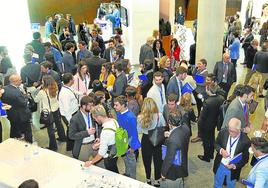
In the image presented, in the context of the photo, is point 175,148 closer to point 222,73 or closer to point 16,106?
point 16,106

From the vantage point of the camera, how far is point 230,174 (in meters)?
4.04

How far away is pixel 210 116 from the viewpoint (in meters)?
5.11

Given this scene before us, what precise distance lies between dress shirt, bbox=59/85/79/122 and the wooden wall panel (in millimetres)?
15048

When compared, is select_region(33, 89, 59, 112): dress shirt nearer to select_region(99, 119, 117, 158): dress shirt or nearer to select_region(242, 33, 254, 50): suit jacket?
select_region(99, 119, 117, 158): dress shirt

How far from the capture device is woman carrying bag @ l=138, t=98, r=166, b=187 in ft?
14.3

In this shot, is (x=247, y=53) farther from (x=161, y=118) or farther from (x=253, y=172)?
(x=253, y=172)

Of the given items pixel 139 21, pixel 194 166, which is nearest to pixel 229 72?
pixel 194 166

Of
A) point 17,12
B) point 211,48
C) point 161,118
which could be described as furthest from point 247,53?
point 17,12

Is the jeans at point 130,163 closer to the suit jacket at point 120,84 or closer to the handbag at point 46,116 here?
the suit jacket at point 120,84

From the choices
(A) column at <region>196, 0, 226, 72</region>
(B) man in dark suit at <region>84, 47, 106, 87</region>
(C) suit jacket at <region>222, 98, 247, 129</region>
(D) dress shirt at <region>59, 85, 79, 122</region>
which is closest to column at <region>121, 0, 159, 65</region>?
(A) column at <region>196, 0, 226, 72</region>

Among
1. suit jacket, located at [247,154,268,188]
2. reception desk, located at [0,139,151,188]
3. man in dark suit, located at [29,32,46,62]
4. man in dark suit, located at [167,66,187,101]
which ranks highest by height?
man in dark suit, located at [29,32,46,62]

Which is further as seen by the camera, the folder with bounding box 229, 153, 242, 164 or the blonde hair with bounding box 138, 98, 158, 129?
the blonde hair with bounding box 138, 98, 158, 129

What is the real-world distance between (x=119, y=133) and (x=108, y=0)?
18040 millimetres

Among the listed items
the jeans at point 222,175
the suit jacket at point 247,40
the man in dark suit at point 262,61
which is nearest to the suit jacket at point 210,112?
the jeans at point 222,175
